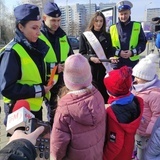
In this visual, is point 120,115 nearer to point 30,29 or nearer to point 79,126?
point 79,126

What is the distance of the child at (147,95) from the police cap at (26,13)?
1184 millimetres

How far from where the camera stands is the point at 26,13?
2340 mm

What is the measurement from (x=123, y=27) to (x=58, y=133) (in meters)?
2.53

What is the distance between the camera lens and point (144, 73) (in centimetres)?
271

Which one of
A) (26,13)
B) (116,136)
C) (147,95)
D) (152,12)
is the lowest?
(152,12)

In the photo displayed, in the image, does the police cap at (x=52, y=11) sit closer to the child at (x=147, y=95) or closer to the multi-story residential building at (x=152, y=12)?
the child at (x=147, y=95)

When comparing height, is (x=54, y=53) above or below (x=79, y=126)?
above

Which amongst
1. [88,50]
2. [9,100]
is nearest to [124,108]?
[9,100]

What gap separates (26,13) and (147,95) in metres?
1.42

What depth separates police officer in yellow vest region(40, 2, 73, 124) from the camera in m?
3.08

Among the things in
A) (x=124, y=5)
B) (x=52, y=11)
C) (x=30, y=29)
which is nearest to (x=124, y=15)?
(x=124, y=5)

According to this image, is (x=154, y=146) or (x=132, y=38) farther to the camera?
(x=132, y=38)

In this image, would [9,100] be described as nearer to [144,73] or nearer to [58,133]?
[58,133]

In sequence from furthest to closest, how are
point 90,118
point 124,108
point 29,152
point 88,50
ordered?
point 88,50 → point 124,108 → point 90,118 → point 29,152
